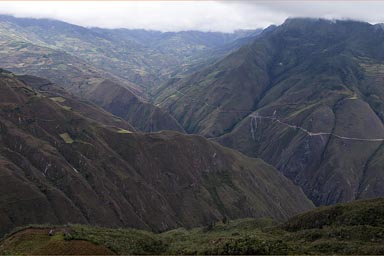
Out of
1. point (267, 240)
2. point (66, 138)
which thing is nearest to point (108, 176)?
point (66, 138)

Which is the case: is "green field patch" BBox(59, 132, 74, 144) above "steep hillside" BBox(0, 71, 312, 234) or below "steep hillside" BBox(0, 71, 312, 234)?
above

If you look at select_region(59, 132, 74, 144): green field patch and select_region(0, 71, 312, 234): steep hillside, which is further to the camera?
select_region(59, 132, 74, 144): green field patch

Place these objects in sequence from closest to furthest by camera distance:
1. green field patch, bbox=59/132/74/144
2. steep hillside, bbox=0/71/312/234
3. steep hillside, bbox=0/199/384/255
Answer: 1. steep hillside, bbox=0/199/384/255
2. steep hillside, bbox=0/71/312/234
3. green field patch, bbox=59/132/74/144

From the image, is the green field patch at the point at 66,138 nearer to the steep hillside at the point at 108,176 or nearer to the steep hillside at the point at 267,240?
the steep hillside at the point at 108,176

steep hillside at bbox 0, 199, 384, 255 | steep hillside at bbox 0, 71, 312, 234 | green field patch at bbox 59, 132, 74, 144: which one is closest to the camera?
steep hillside at bbox 0, 199, 384, 255

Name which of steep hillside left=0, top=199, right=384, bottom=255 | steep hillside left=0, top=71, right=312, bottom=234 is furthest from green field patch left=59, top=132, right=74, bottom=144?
steep hillside left=0, top=199, right=384, bottom=255

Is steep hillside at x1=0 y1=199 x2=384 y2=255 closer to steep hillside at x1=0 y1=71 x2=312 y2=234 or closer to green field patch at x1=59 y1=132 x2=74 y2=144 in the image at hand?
steep hillside at x1=0 y1=71 x2=312 y2=234

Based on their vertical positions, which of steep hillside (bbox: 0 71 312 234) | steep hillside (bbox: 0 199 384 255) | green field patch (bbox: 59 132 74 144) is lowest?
steep hillside (bbox: 0 71 312 234)

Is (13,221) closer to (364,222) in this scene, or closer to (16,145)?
(16,145)
